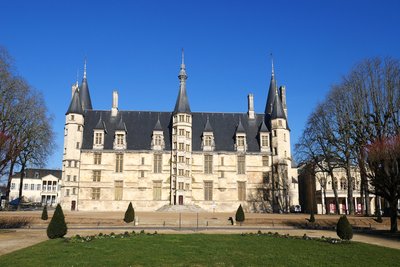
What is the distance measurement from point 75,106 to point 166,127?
514 inches

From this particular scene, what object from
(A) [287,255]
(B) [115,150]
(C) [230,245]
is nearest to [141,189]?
(B) [115,150]

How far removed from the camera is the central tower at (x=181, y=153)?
168ft

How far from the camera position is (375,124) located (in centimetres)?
3083

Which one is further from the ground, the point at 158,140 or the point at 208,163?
the point at 158,140

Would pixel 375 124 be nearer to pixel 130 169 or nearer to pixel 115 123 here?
pixel 130 169

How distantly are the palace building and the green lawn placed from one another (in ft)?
105

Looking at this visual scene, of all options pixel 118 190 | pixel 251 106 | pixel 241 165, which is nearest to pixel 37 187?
pixel 118 190

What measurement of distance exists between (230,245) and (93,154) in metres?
38.0

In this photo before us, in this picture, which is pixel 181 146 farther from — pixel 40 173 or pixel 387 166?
pixel 40 173

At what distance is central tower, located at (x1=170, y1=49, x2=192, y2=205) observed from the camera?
5116 cm

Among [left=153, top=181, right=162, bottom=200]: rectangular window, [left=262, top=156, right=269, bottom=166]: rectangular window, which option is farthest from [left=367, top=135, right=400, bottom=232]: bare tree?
[left=153, top=181, right=162, bottom=200]: rectangular window

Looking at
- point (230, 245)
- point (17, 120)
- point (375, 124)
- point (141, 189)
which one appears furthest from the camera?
point (141, 189)

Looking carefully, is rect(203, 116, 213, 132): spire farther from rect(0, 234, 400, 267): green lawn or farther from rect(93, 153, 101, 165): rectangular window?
rect(0, 234, 400, 267): green lawn

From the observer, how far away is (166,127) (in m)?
55.7
